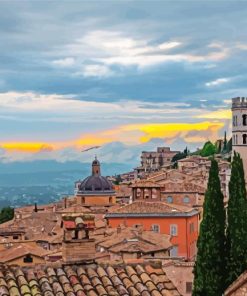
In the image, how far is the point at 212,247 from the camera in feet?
116

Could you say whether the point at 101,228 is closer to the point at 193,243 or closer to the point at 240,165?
the point at 193,243

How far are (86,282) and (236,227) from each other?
22849mm

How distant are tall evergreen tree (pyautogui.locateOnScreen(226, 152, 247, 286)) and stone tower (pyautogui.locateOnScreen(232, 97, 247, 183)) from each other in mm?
57420

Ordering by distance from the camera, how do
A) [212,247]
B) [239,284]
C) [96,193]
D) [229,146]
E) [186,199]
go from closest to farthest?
[239,284] → [212,247] → [186,199] → [96,193] → [229,146]

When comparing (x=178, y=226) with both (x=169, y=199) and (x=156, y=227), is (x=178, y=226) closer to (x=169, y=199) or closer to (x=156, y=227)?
(x=156, y=227)

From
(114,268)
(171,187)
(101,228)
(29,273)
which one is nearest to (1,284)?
(29,273)

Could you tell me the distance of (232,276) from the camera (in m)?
33.7

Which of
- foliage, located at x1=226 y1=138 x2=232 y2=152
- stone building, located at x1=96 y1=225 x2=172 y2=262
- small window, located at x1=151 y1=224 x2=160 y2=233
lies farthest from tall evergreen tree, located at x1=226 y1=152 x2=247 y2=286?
foliage, located at x1=226 y1=138 x2=232 y2=152

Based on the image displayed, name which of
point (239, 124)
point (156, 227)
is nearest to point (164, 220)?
point (156, 227)

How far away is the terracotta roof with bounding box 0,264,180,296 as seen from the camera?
13.0 metres

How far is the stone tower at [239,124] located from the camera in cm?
9638

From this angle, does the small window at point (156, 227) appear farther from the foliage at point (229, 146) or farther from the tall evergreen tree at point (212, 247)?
the foliage at point (229, 146)

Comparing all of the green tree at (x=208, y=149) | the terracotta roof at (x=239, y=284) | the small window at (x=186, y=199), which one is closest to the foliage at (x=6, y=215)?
the small window at (x=186, y=199)

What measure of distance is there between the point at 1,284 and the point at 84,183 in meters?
68.5
